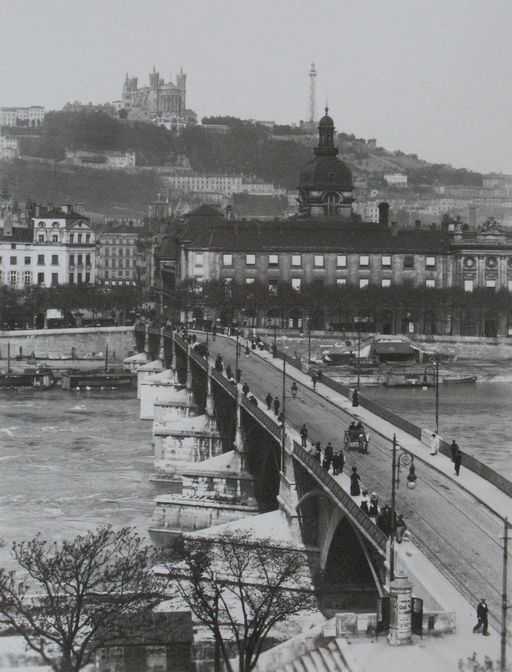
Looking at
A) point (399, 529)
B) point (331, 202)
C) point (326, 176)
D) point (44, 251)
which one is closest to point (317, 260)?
point (331, 202)

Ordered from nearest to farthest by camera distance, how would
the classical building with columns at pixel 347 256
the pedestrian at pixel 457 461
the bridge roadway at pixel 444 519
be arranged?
the bridge roadway at pixel 444 519 < the pedestrian at pixel 457 461 < the classical building with columns at pixel 347 256

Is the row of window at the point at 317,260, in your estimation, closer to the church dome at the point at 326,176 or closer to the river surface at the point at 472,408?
the church dome at the point at 326,176

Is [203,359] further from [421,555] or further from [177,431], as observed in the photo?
[421,555]

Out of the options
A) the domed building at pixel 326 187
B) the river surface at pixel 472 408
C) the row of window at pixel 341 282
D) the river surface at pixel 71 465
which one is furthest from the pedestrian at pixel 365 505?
the domed building at pixel 326 187

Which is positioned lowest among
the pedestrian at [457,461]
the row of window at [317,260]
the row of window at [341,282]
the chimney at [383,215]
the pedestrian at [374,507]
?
the pedestrian at [457,461]

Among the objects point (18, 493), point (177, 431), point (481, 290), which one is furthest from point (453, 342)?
point (18, 493)

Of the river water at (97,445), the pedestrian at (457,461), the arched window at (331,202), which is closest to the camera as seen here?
the pedestrian at (457,461)

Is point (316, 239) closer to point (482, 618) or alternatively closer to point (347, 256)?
point (347, 256)
